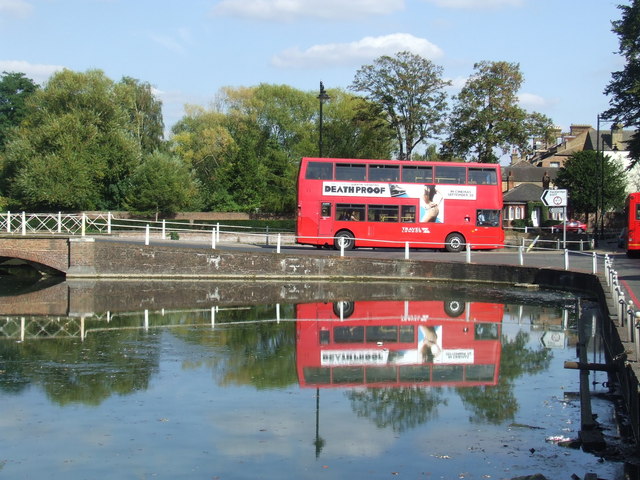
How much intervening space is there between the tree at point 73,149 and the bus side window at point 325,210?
98.4ft

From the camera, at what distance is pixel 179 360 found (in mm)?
15859

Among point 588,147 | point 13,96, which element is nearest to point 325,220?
point 588,147

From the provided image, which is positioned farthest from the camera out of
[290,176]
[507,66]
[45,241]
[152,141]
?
[152,141]

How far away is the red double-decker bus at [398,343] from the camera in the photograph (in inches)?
570

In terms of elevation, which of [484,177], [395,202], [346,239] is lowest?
[346,239]

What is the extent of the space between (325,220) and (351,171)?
98.7 inches

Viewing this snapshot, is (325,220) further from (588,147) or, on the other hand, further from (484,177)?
(588,147)

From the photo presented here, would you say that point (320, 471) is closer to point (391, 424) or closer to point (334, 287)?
point (391, 424)

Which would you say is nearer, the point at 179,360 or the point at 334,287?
the point at 179,360

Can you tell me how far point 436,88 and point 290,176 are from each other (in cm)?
1411

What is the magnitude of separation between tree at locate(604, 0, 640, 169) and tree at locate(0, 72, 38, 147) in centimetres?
6137

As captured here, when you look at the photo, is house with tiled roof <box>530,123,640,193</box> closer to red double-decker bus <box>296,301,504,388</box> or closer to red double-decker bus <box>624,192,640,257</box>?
red double-decker bus <box>624,192,640,257</box>

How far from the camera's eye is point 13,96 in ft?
292

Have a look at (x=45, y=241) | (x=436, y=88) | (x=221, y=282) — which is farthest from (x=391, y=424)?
(x=436, y=88)
